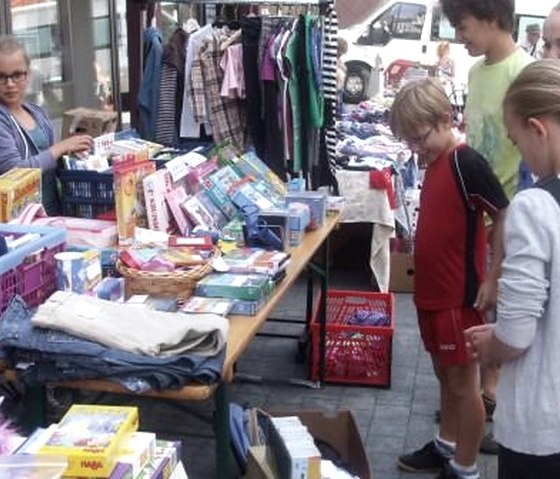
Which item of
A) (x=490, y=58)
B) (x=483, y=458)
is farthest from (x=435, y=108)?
(x=483, y=458)

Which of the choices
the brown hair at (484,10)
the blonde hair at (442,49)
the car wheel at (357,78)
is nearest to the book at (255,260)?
the brown hair at (484,10)

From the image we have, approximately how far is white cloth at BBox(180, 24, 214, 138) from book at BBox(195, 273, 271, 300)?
8.64ft

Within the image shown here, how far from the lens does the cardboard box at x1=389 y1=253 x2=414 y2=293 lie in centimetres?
598

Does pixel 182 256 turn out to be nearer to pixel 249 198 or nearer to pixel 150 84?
pixel 249 198

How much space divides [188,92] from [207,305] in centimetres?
288

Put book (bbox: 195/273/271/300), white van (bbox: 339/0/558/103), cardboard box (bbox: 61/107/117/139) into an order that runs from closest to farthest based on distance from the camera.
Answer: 1. book (bbox: 195/273/271/300)
2. cardboard box (bbox: 61/107/117/139)
3. white van (bbox: 339/0/558/103)

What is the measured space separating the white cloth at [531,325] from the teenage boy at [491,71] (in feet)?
3.92

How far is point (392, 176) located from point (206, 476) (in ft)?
9.07

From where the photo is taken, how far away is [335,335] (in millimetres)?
4438

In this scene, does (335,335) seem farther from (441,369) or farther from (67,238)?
(67,238)

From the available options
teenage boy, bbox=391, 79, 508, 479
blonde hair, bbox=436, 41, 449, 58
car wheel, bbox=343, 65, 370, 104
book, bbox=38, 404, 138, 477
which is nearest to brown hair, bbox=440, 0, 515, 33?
teenage boy, bbox=391, 79, 508, 479

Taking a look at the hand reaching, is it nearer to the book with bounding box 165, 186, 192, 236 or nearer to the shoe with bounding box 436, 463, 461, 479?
the book with bounding box 165, 186, 192, 236

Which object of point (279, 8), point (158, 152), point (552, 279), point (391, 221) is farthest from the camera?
point (279, 8)

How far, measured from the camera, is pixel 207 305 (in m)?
2.78
